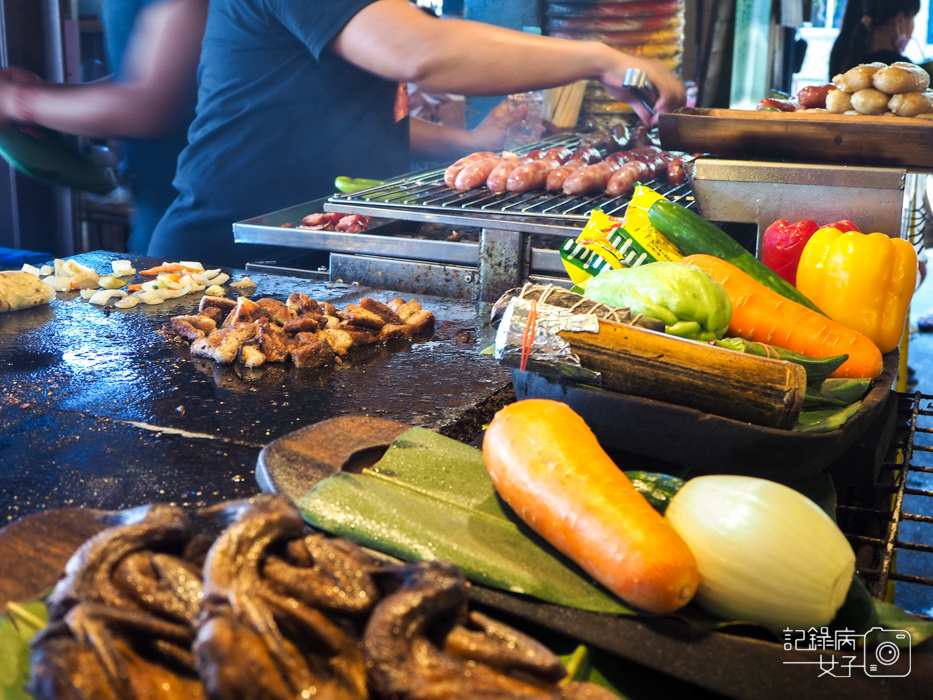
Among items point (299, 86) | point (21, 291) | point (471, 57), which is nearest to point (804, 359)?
point (21, 291)

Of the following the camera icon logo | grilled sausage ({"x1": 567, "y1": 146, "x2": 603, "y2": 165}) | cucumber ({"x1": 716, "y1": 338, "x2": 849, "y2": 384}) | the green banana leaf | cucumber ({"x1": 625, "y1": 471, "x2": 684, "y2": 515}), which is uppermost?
grilled sausage ({"x1": 567, "y1": 146, "x2": 603, "y2": 165})

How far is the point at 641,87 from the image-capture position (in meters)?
4.35

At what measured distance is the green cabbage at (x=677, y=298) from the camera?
5.63 feet

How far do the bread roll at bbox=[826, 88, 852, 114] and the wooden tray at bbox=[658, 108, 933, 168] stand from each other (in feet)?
1.03

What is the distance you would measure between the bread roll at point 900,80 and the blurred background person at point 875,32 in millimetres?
4724

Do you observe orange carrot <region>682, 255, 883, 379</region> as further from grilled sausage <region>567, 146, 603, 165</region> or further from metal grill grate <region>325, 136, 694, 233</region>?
grilled sausage <region>567, 146, 603, 165</region>

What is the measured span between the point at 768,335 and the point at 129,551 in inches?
57.9

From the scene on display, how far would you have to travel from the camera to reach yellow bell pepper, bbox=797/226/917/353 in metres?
1.96

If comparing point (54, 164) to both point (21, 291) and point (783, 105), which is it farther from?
point (783, 105)

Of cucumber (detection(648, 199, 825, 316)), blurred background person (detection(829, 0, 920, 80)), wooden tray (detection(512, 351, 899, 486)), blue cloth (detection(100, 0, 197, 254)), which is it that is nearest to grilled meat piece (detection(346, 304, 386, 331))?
cucumber (detection(648, 199, 825, 316))

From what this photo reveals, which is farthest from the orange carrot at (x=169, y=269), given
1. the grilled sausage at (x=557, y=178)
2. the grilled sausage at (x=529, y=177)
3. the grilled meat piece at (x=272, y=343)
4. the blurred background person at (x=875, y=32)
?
the blurred background person at (x=875, y=32)

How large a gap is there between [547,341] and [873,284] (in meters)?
0.95

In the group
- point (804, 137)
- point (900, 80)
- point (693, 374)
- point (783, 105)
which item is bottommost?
Answer: point (693, 374)

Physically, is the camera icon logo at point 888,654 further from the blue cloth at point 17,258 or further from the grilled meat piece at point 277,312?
the blue cloth at point 17,258
